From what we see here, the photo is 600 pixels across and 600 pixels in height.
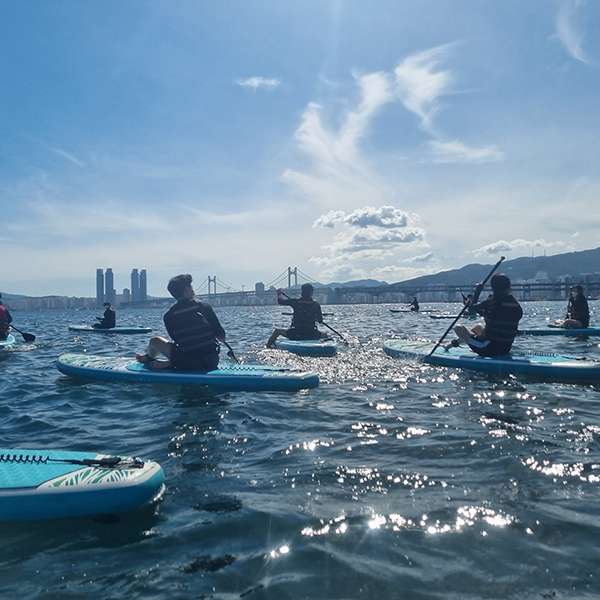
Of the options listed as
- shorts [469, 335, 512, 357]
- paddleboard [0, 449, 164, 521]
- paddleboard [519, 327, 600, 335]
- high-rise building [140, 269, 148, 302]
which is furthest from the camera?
high-rise building [140, 269, 148, 302]

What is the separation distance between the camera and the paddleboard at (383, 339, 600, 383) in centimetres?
749

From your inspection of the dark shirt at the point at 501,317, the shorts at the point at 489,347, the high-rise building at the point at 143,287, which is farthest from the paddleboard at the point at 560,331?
the high-rise building at the point at 143,287

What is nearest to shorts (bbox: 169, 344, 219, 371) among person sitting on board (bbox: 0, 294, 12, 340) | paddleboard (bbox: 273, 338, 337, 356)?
paddleboard (bbox: 273, 338, 337, 356)

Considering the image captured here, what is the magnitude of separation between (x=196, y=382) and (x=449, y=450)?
420 centimetres

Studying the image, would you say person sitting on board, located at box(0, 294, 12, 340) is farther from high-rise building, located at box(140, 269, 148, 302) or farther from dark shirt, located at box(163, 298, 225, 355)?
high-rise building, located at box(140, 269, 148, 302)

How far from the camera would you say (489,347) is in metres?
8.66

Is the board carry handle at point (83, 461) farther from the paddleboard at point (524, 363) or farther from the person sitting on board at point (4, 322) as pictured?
the person sitting on board at point (4, 322)

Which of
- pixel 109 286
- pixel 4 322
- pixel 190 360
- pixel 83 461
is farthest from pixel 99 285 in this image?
pixel 83 461

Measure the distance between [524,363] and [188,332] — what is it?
17.8 ft

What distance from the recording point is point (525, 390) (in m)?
6.92

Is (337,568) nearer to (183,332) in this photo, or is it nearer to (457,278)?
(183,332)

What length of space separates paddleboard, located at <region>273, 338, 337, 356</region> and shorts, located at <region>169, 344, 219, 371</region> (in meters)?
3.51

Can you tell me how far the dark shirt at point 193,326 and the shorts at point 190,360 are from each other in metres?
0.06

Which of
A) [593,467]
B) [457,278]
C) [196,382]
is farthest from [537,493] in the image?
[457,278]
